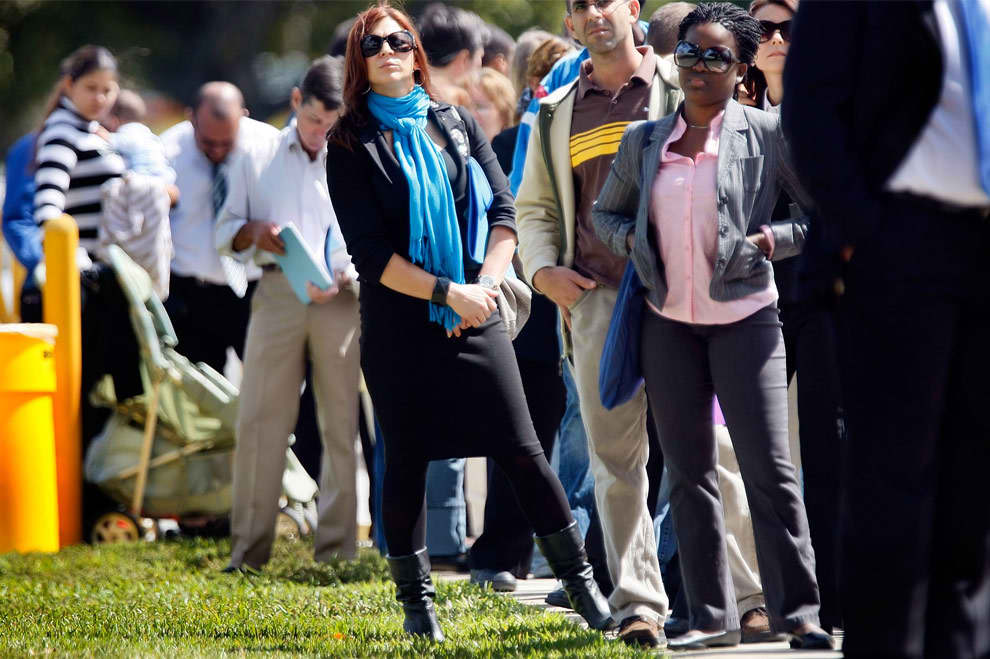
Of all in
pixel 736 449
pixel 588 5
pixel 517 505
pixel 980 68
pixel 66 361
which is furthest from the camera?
pixel 66 361

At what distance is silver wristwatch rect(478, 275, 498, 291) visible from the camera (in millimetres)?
5492

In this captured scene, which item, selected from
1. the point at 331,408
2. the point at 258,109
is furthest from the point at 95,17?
the point at 331,408

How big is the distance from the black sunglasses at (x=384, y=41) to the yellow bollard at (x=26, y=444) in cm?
386

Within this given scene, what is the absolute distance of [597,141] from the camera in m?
5.77

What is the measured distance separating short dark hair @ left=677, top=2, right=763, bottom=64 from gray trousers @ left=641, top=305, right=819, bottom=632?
0.89 m

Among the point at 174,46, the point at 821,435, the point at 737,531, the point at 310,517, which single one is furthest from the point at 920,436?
the point at 174,46

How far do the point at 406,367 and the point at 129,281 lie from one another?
374 centimetres

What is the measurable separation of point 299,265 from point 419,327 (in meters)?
2.11

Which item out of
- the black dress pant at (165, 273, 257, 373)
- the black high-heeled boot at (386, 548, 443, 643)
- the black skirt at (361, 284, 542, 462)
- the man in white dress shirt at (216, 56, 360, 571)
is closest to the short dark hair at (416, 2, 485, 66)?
the man in white dress shirt at (216, 56, 360, 571)

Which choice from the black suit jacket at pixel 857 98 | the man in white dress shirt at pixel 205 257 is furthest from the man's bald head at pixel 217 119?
the black suit jacket at pixel 857 98

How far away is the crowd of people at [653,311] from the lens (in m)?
3.38

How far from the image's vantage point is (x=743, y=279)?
5039 millimetres

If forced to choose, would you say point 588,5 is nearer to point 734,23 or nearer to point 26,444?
point 734,23

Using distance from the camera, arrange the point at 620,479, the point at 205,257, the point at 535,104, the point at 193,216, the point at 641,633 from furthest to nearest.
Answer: the point at 193,216 → the point at 205,257 → the point at 535,104 → the point at 620,479 → the point at 641,633
